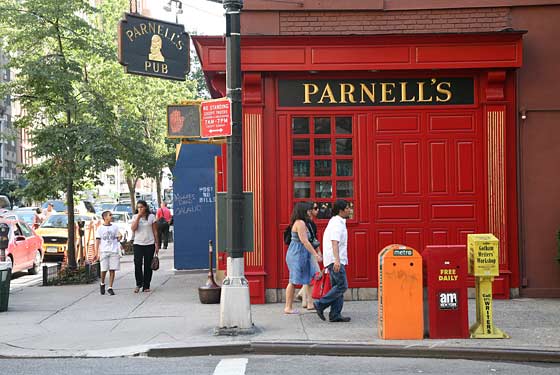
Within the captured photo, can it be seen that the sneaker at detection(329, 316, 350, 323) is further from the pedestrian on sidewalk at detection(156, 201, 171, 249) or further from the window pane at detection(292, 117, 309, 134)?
the pedestrian on sidewalk at detection(156, 201, 171, 249)

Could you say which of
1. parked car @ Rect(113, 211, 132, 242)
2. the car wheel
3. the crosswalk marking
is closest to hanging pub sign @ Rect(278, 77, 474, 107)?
the crosswalk marking

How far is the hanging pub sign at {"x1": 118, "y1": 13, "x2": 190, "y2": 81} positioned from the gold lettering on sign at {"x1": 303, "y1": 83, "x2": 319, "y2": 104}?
200cm

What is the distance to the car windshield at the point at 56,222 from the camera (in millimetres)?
24844

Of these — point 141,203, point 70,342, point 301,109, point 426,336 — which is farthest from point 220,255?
point 426,336

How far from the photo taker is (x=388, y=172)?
12688mm

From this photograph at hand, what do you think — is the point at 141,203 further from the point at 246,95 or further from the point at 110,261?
the point at 246,95

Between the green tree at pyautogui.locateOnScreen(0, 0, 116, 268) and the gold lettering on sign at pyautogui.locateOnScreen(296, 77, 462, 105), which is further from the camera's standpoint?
the green tree at pyautogui.locateOnScreen(0, 0, 116, 268)

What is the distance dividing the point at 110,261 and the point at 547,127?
820cm

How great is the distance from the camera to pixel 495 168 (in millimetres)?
12617

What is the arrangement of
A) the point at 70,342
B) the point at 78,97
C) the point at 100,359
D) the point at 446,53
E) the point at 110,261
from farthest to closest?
the point at 78,97, the point at 110,261, the point at 446,53, the point at 70,342, the point at 100,359

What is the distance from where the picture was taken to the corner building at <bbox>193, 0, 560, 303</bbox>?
41.3 ft

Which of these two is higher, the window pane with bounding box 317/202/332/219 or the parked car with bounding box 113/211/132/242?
the window pane with bounding box 317/202/332/219

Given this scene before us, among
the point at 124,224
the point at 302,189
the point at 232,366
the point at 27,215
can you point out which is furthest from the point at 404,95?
the point at 27,215

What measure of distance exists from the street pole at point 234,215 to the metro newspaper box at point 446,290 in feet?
7.46
